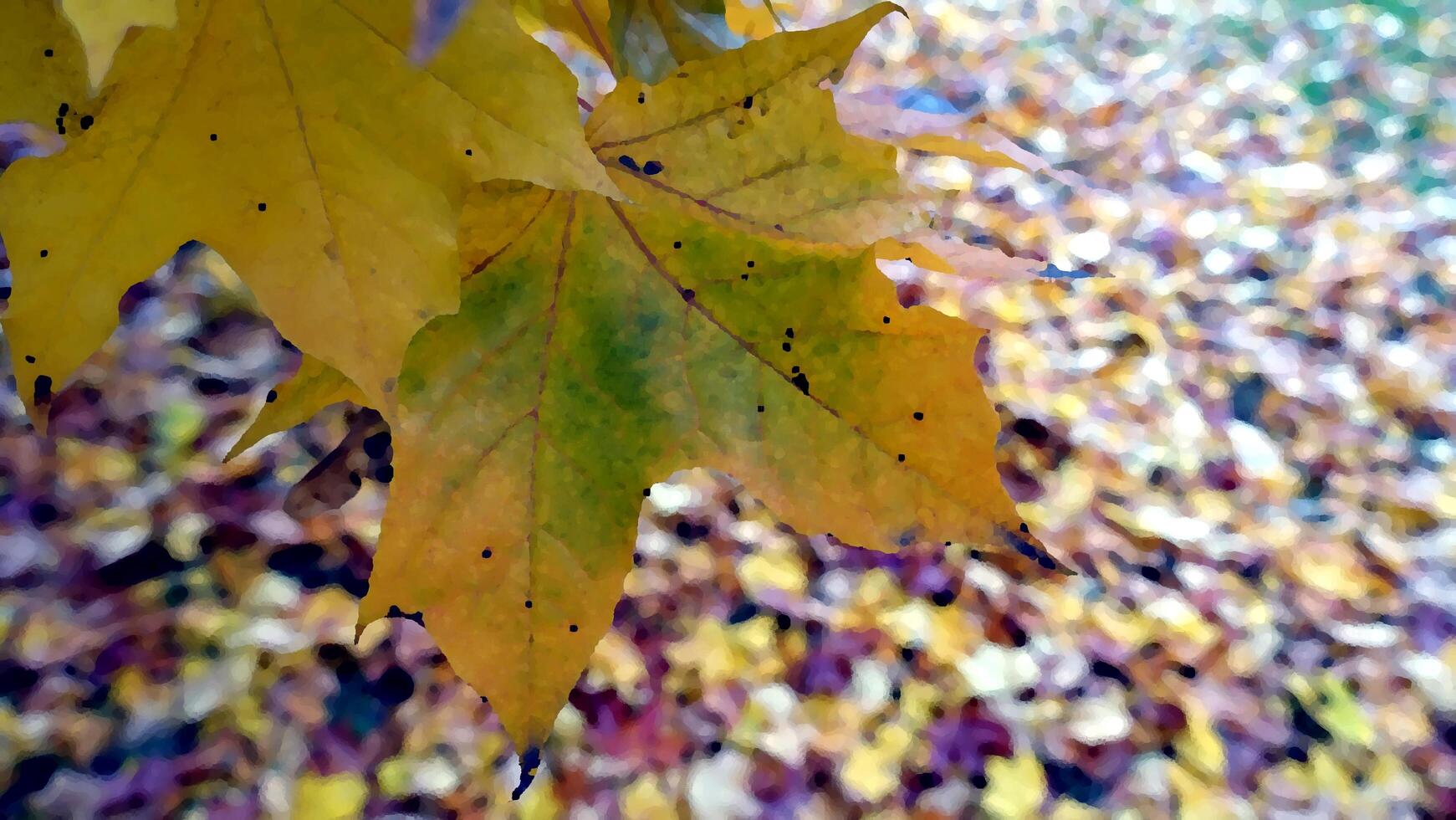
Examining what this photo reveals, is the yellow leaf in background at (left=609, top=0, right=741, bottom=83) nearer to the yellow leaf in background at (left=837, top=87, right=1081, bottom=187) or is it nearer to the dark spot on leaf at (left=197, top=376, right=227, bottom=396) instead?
the yellow leaf in background at (left=837, top=87, right=1081, bottom=187)

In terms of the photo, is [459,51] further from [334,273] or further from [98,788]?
[98,788]

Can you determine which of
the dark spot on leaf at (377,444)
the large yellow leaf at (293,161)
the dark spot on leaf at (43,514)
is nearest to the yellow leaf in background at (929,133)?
the large yellow leaf at (293,161)

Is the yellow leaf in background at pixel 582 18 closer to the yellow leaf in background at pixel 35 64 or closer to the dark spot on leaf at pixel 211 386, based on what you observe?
the yellow leaf in background at pixel 35 64

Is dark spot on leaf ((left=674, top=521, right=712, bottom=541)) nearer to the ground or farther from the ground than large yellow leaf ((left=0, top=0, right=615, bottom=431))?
nearer to the ground

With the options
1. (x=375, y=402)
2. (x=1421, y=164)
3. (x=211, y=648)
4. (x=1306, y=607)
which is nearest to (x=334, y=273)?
(x=375, y=402)

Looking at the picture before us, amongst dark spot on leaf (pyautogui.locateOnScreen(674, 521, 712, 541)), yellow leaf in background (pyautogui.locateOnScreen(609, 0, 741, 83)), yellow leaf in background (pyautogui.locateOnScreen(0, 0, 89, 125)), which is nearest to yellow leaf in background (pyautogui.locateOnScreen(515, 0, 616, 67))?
yellow leaf in background (pyautogui.locateOnScreen(609, 0, 741, 83))
